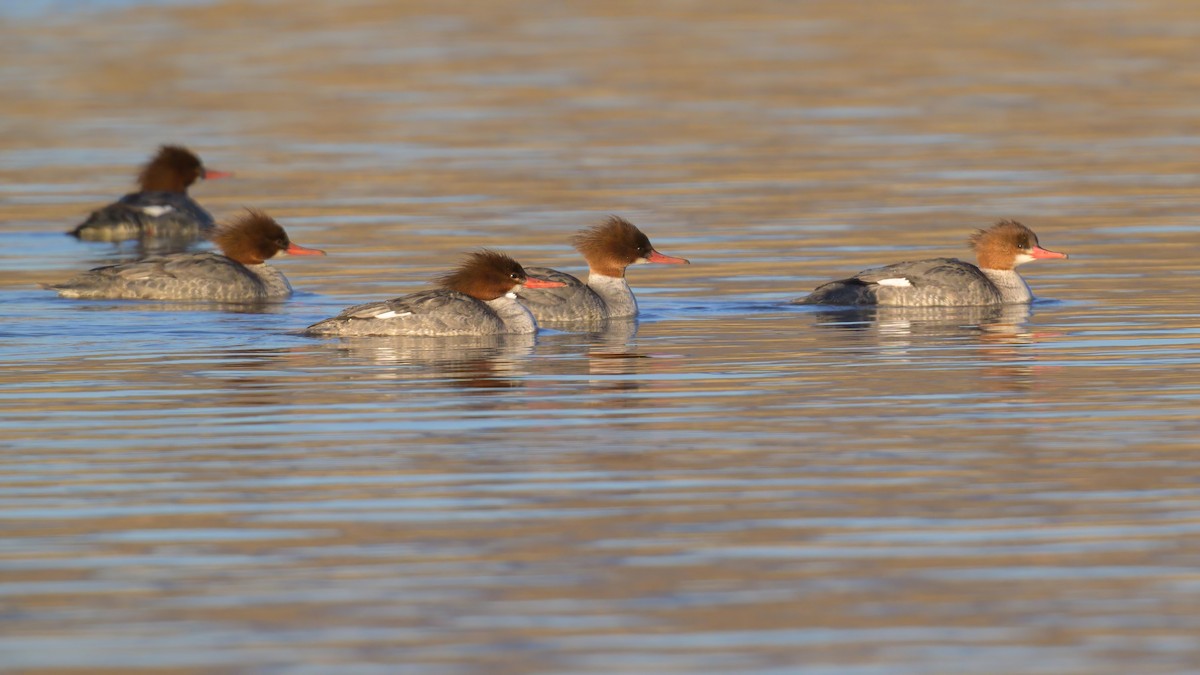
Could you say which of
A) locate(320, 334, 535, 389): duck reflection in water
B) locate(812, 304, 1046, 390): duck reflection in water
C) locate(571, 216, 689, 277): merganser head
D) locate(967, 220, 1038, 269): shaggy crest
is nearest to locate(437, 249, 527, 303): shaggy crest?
locate(320, 334, 535, 389): duck reflection in water

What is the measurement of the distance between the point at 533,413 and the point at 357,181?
15134mm

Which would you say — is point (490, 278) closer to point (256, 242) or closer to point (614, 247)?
point (614, 247)

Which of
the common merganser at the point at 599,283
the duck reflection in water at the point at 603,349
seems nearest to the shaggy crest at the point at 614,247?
the common merganser at the point at 599,283

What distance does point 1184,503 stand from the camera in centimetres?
934

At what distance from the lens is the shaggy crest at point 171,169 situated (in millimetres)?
24969

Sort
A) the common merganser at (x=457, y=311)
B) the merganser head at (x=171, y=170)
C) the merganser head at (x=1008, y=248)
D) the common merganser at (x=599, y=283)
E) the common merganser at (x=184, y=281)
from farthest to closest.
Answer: the merganser head at (x=171, y=170)
the common merganser at (x=184, y=281)
the merganser head at (x=1008, y=248)
the common merganser at (x=599, y=283)
the common merganser at (x=457, y=311)

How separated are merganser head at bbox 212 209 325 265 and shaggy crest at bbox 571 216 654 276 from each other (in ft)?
9.28

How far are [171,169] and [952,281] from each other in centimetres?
1055

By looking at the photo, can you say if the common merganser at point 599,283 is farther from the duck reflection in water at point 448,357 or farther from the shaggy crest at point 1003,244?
the shaggy crest at point 1003,244

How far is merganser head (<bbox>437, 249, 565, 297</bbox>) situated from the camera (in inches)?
628

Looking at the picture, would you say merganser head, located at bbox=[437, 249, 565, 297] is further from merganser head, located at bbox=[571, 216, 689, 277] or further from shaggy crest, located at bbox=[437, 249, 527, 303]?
merganser head, located at bbox=[571, 216, 689, 277]

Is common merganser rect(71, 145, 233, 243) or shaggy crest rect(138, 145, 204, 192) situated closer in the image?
common merganser rect(71, 145, 233, 243)

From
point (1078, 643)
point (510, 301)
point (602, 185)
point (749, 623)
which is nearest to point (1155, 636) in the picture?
point (1078, 643)

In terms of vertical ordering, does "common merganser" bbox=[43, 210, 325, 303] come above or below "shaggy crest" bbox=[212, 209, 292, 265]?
below
